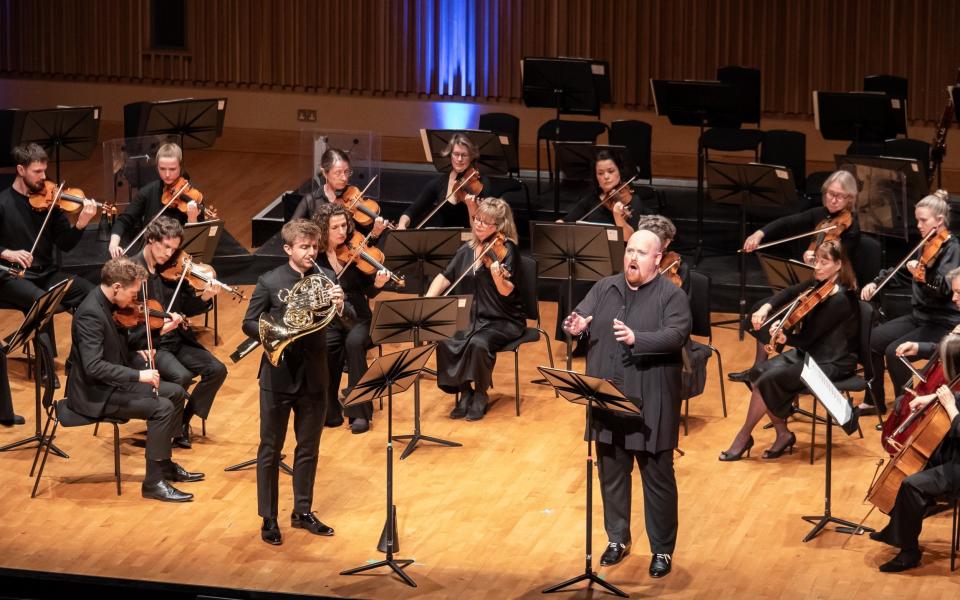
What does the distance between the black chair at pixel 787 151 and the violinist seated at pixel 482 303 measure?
3.08 meters

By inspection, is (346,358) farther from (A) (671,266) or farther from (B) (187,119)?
(B) (187,119)

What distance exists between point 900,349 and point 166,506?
3.49 m

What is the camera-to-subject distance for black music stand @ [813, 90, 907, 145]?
9.04 m

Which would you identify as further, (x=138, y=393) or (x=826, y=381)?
(x=138, y=393)

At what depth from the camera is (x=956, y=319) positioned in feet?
24.0

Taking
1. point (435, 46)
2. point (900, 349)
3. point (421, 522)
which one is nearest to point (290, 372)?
point (421, 522)

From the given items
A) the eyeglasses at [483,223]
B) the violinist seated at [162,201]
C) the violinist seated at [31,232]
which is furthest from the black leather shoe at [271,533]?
the violinist seated at [162,201]

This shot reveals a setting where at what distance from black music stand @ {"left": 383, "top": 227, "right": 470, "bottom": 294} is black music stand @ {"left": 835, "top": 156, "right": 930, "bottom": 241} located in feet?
7.40

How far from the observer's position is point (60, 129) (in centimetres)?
893

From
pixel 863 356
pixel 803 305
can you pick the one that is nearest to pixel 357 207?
pixel 803 305

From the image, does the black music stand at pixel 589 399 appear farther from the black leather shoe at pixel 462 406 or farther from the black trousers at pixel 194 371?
the black trousers at pixel 194 371

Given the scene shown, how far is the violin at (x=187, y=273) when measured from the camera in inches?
285

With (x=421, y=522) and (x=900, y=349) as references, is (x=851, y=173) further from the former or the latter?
(x=421, y=522)

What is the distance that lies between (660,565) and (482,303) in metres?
2.24
